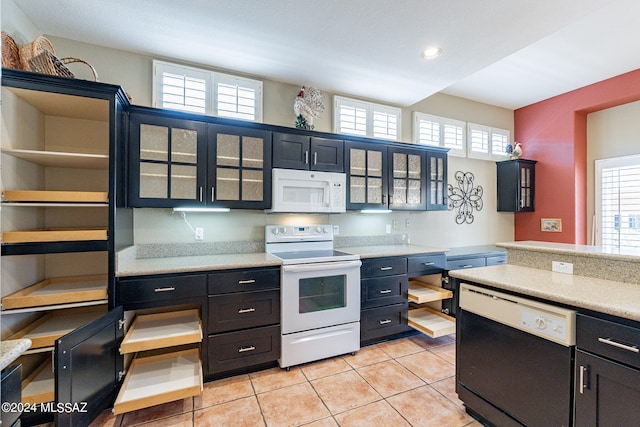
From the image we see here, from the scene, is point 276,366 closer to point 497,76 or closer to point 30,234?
point 30,234

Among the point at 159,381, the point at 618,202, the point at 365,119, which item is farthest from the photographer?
the point at 618,202

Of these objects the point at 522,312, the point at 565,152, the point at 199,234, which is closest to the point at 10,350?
the point at 199,234

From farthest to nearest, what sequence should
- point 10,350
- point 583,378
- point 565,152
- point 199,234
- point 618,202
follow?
point 565,152
point 618,202
point 199,234
point 583,378
point 10,350

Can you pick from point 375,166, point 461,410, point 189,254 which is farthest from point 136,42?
point 461,410

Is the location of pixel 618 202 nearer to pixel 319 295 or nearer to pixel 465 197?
pixel 465 197

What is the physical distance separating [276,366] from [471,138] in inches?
158

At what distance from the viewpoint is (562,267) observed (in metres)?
1.89

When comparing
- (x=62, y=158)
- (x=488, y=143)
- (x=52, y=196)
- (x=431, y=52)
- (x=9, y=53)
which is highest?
(x=431, y=52)

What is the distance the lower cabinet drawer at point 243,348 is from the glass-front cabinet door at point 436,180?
2.35m

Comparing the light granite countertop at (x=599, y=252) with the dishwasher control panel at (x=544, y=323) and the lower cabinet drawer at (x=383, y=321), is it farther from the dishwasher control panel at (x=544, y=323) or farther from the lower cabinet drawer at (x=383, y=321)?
the lower cabinet drawer at (x=383, y=321)

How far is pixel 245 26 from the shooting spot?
2.17 metres

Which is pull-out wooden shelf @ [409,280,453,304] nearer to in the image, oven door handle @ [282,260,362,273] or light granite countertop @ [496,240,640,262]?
oven door handle @ [282,260,362,273]

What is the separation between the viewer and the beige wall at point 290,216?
2.46 meters

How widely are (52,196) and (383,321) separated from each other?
2814 mm
